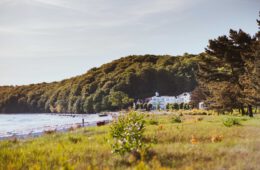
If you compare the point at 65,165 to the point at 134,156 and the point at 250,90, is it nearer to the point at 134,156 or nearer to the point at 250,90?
the point at 134,156

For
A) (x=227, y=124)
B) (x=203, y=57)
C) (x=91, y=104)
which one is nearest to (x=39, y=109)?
(x=91, y=104)

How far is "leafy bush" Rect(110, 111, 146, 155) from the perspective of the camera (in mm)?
10992

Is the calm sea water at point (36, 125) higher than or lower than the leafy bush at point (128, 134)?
lower

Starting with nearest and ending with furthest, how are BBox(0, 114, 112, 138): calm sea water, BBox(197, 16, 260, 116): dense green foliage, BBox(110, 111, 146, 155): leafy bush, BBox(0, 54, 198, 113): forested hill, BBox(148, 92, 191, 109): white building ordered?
BBox(110, 111, 146, 155): leafy bush, BBox(197, 16, 260, 116): dense green foliage, BBox(0, 114, 112, 138): calm sea water, BBox(148, 92, 191, 109): white building, BBox(0, 54, 198, 113): forested hill

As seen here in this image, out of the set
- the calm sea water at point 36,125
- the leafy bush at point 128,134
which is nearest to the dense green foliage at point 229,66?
the calm sea water at point 36,125

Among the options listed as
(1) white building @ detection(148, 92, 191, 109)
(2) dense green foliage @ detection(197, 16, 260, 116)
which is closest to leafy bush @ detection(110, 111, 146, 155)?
(2) dense green foliage @ detection(197, 16, 260, 116)

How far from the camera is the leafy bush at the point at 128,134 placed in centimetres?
1099

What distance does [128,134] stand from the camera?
11.4m

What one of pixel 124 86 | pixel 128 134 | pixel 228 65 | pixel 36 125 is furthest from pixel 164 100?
pixel 128 134

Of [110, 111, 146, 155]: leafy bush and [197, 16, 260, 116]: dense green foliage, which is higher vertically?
[197, 16, 260, 116]: dense green foliage

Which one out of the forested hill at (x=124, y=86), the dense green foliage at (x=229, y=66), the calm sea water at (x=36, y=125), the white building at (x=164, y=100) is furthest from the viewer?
the forested hill at (x=124, y=86)

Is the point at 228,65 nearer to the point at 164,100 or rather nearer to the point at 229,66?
the point at 229,66

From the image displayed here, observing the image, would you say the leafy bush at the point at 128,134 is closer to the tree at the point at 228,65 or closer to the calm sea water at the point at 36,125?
the tree at the point at 228,65

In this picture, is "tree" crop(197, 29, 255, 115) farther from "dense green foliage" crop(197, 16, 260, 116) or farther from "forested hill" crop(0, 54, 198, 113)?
"forested hill" crop(0, 54, 198, 113)
